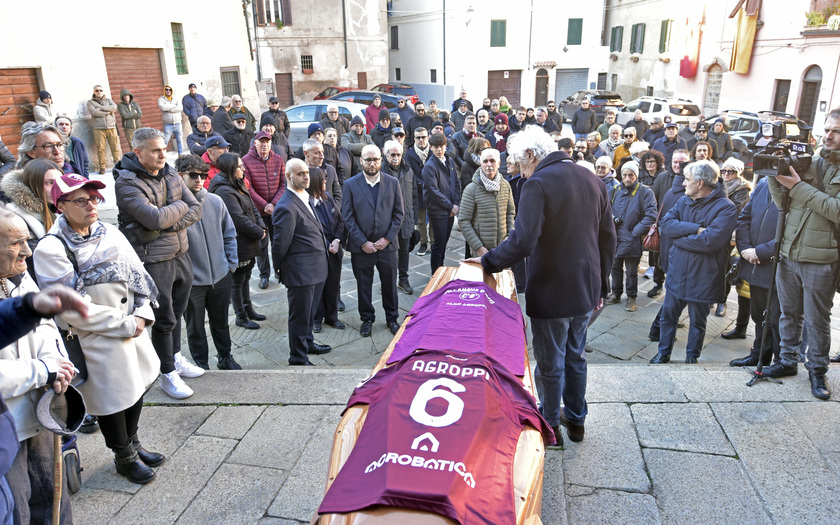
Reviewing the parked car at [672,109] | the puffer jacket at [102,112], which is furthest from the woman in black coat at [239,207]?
the parked car at [672,109]

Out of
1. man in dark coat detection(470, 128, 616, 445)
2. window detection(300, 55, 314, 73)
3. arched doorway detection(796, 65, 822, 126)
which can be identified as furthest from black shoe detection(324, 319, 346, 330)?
window detection(300, 55, 314, 73)

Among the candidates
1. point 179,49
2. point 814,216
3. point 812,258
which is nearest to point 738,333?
point 812,258

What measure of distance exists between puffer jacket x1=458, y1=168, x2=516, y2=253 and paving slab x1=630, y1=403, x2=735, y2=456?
2.84 metres

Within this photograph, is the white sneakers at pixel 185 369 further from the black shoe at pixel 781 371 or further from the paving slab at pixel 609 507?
the black shoe at pixel 781 371

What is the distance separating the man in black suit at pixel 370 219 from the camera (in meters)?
5.79

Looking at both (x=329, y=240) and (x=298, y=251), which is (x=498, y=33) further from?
(x=298, y=251)

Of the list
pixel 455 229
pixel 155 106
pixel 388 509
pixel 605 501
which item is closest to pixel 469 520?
pixel 388 509

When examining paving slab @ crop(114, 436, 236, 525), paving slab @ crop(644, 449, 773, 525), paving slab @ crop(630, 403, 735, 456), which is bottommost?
paving slab @ crop(114, 436, 236, 525)

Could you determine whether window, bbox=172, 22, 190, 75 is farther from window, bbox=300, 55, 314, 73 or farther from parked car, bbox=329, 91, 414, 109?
window, bbox=300, 55, 314, 73

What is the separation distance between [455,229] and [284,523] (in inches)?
289

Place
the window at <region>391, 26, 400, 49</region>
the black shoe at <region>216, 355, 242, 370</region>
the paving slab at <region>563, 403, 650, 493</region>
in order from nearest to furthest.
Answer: the paving slab at <region>563, 403, 650, 493</region> < the black shoe at <region>216, 355, 242, 370</region> < the window at <region>391, 26, 400, 49</region>

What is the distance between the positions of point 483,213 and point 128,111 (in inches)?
424

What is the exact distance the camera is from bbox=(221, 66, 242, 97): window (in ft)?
63.2

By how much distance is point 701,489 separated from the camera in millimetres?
3025
